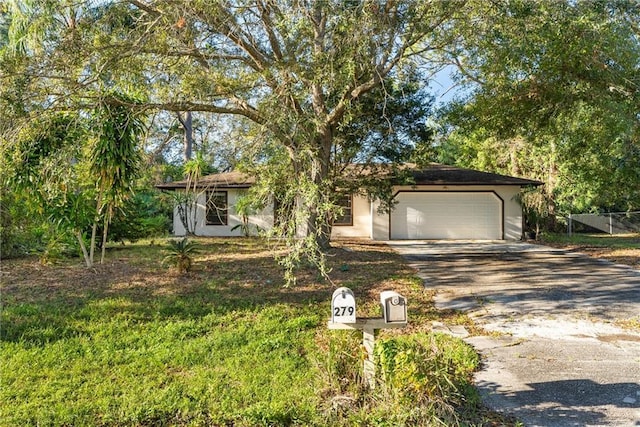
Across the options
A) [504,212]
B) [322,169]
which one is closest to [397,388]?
[322,169]

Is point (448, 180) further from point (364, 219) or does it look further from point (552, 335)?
point (552, 335)

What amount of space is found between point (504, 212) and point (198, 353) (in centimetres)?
1541

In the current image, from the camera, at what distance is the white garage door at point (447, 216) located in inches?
690

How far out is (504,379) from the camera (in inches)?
154

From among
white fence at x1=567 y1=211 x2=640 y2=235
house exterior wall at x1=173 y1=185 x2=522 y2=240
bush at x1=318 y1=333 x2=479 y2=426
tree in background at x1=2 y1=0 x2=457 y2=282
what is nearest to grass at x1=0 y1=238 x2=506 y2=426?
bush at x1=318 y1=333 x2=479 y2=426

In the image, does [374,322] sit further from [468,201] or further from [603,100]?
[468,201]

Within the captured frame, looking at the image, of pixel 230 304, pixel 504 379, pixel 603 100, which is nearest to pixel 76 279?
pixel 230 304

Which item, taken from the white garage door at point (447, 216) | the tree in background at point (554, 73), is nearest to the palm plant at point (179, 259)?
the tree in background at point (554, 73)

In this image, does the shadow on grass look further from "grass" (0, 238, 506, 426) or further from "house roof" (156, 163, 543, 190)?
"house roof" (156, 163, 543, 190)

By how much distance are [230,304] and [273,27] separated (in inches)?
183

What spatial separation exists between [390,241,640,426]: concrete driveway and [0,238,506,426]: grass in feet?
1.16

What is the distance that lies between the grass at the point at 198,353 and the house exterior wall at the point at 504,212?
944cm

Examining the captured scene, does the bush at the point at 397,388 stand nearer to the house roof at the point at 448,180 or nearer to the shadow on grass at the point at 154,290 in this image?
the shadow on grass at the point at 154,290

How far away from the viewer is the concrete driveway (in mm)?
3451
